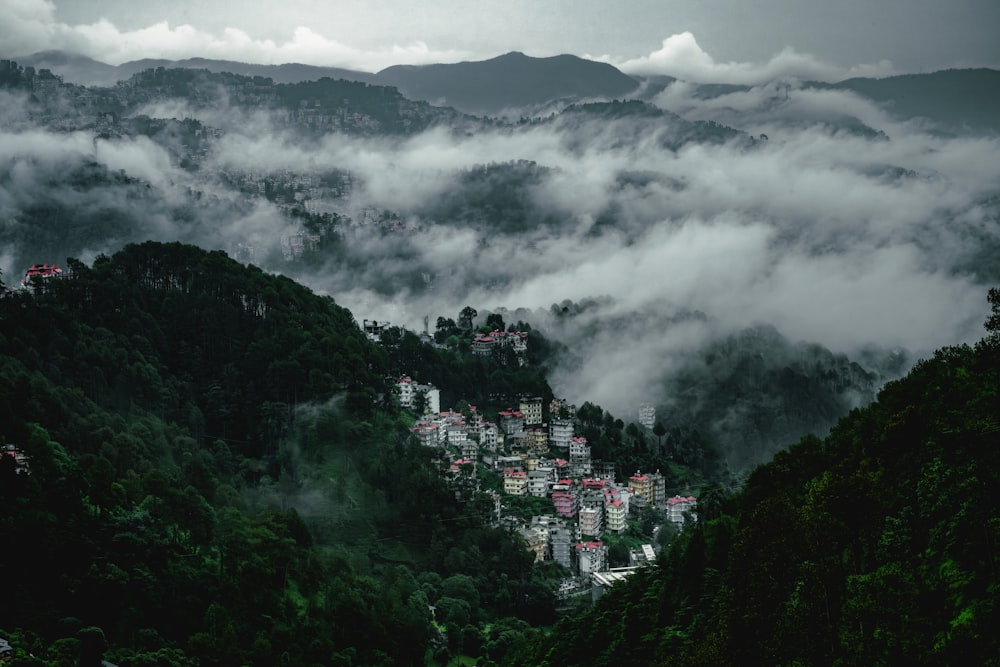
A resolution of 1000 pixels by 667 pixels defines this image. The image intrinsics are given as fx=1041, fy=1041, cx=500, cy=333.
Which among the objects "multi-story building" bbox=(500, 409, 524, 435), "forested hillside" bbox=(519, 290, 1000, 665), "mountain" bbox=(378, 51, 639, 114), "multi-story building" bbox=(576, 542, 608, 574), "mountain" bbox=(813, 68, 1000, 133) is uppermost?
"mountain" bbox=(378, 51, 639, 114)

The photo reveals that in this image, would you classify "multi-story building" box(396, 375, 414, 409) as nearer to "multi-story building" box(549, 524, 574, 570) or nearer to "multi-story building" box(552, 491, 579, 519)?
"multi-story building" box(552, 491, 579, 519)

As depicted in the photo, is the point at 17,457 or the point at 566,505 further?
the point at 566,505

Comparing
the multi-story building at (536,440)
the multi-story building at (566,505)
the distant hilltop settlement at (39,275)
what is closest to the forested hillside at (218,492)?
the distant hilltop settlement at (39,275)

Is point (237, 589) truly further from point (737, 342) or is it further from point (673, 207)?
A: point (673, 207)

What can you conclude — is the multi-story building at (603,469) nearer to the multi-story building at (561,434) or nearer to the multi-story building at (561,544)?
the multi-story building at (561,434)

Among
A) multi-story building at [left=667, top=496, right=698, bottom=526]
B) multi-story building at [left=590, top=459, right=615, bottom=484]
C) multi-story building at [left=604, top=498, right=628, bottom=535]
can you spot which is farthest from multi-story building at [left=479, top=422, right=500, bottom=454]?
multi-story building at [left=667, top=496, right=698, bottom=526]

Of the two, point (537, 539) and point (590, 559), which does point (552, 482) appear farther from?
point (590, 559)

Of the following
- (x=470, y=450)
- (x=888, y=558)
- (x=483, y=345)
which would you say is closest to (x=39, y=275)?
(x=470, y=450)
